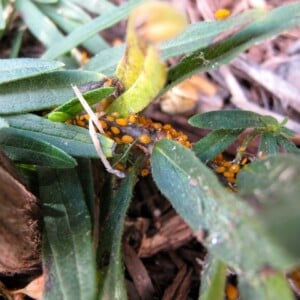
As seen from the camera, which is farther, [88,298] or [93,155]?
[93,155]

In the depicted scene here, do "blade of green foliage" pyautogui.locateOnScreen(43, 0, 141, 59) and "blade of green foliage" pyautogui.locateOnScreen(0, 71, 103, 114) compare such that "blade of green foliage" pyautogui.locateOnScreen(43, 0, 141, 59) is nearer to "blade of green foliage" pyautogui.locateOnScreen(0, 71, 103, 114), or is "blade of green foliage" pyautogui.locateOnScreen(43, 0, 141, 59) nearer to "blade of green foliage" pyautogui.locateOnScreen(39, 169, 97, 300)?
"blade of green foliage" pyautogui.locateOnScreen(0, 71, 103, 114)

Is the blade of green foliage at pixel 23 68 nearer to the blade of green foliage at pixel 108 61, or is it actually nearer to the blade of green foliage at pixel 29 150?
the blade of green foliage at pixel 29 150

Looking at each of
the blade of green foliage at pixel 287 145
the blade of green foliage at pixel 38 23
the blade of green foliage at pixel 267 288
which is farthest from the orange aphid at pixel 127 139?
the blade of green foliage at pixel 38 23

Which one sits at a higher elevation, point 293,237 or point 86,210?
point 293,237

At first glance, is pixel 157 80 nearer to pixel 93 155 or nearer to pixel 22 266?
pixel 93 155

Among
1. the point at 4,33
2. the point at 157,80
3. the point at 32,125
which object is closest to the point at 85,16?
the point at 4,33
